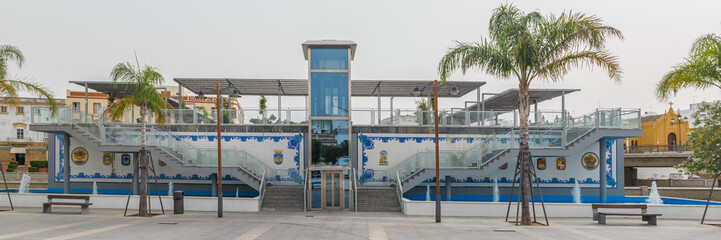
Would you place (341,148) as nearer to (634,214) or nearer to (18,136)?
(634,214)

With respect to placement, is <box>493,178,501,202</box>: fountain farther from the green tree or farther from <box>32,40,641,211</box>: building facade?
the green tree

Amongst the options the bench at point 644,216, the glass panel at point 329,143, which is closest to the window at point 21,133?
the glass panel at point 329,143

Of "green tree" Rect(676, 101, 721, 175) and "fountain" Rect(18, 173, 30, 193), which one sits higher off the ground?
"green tree" Rect(676, 101, 721, 175)

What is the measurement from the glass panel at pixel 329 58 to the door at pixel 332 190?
5.20m

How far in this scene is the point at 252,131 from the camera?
30.2 metres

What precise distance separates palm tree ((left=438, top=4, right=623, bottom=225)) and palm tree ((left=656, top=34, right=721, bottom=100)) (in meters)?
4.37

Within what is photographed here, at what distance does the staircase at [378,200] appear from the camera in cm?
2477

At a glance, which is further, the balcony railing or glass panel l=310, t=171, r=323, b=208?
the balcony railing

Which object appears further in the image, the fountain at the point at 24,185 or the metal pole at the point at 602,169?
the fountain at the point at 24,185

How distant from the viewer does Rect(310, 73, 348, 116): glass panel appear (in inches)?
1050

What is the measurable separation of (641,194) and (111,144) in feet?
92.7

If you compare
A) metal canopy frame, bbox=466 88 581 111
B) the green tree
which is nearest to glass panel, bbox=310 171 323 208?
metal canopy frame, bbox=466 88 581 111

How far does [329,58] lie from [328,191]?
6.40 m

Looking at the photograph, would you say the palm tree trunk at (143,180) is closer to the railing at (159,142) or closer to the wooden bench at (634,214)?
the railing at (159,142)
